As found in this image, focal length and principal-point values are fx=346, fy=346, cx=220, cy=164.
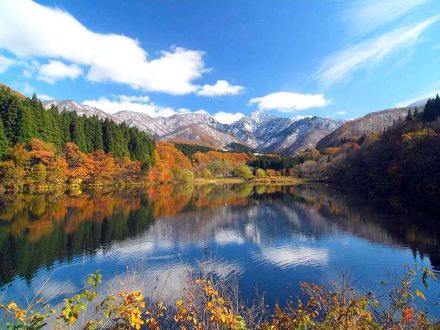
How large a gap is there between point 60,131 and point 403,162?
208 feet

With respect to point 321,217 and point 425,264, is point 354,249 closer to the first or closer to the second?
point 425,264

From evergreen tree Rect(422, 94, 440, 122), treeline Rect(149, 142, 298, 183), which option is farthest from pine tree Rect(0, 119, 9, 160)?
evergreen tree Rect(422, 94, 440, 122)

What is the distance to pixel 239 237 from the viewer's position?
2566 centimetres

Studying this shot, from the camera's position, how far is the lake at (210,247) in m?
15.6

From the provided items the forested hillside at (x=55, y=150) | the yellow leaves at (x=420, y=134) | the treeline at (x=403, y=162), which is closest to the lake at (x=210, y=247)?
the forested hillside at (x=55, y=150)

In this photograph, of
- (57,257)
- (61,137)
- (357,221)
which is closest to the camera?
(57,257)

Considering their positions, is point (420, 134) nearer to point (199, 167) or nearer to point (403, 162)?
point (403, 162)

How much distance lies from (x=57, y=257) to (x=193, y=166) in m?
105

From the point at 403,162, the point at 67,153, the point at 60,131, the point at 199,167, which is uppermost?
the point at 60,131

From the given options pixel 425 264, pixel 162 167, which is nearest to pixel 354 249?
pixel 425 264

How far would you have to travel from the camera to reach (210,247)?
22.5m

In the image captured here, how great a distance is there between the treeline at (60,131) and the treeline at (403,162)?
50.5 metres

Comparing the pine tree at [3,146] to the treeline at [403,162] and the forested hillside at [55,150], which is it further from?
the treeline at [403,162]

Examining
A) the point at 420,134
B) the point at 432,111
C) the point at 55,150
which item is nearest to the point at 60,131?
the point at 55,150
